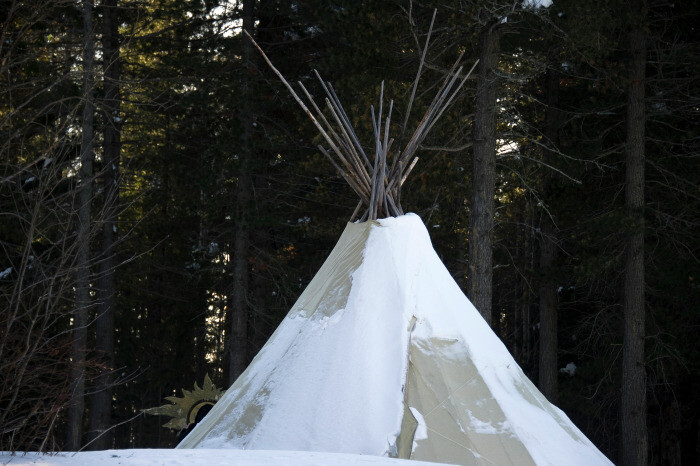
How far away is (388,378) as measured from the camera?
5.50 m

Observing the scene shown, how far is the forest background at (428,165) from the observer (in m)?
9.12

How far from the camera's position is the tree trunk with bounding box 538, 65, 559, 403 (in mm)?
12578

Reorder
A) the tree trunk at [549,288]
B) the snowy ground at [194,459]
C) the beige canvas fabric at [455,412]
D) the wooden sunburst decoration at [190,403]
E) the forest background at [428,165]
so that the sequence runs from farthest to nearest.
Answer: the tree trunk at [549,288], the forest background at [428,165], the wooden sunburst decoration at [190,403], the beige canvas fabric at [455,412], the snowy ground at [194,459]

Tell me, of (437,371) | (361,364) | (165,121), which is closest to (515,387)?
(437,371)

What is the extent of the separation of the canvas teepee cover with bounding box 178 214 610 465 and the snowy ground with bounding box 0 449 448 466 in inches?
80.1

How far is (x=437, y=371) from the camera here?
5609 mm

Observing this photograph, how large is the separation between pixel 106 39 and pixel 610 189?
773 cm

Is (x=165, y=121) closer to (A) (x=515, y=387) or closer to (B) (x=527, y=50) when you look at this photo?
(B) (x=527, y=50)

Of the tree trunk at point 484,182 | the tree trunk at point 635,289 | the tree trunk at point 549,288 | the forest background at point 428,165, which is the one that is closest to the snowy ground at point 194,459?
the forest background at point 428,165

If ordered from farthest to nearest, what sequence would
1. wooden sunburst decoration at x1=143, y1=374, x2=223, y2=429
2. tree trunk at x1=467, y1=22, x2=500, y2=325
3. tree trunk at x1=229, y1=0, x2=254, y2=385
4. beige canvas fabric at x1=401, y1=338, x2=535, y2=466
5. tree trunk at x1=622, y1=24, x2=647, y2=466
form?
1. tree trunk at x1=229, y1=0, x2=254, y2=385
2. tree trunk at x1=622, y1=24, x2=647, y2=466
3. tree trunk at x1=467, y1=22, x2=500, y2=325
4. wooden sunburst decoration at x1=143, y1=374, x2=223, y2=429
5. beige canvas fabric at x1=401, y1=338, x2=535, y2=466

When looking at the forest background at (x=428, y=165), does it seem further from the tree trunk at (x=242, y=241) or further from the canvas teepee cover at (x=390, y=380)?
Result: the canvas teepee cover at (x=390, y=380)

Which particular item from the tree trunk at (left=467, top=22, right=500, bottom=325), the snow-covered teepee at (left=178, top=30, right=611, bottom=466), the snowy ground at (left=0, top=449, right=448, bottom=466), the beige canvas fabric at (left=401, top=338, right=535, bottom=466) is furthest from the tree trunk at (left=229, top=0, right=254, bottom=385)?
the snowy ground at (left=0, top=449, right=448, bottom=466)

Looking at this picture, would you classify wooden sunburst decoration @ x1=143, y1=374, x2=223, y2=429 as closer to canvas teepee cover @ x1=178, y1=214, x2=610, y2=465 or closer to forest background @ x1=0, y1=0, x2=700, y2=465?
forest background @ x1=0, y1=0, x2=700, y2=465

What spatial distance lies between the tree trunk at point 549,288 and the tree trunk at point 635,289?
1905 mm
